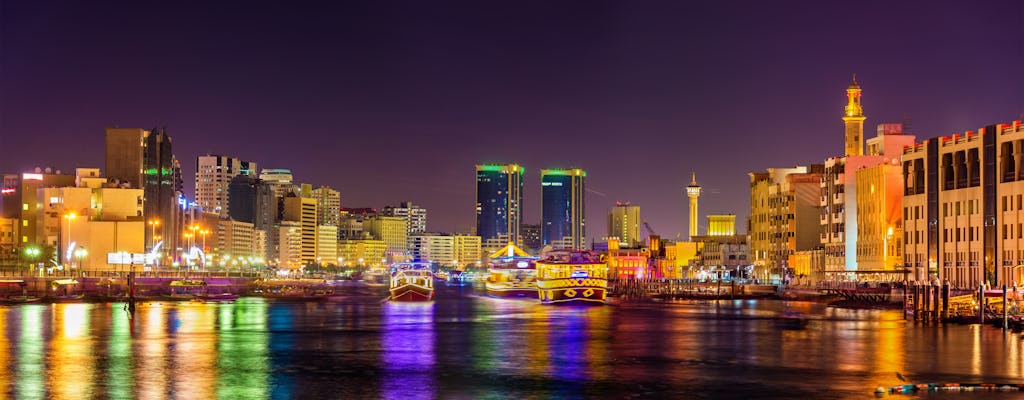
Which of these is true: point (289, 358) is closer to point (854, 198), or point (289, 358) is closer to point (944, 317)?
point (944, 317)

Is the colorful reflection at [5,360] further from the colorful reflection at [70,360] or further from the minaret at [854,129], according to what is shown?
the minaret at [854,129]

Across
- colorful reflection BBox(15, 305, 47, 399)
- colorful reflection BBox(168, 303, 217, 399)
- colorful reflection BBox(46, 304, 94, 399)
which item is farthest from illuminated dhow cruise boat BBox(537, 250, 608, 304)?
colorful reflection BBox(15, 305, 47, 399)

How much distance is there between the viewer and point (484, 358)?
197 ft

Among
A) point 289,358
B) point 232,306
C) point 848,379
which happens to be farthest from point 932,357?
point 232,306

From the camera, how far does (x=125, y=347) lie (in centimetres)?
6519

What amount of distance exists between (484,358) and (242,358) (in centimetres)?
1133

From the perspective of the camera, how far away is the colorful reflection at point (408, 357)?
46.9 m

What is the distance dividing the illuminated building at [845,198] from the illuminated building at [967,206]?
23197 millimetres

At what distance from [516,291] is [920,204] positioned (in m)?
68.8

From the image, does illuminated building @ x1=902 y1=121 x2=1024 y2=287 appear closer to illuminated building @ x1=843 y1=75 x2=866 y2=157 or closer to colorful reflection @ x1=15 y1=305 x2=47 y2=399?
illuminated building @ x1=843 y1=75 x2=866 y2=157

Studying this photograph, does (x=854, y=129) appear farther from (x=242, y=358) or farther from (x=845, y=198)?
(x=242, y=358)

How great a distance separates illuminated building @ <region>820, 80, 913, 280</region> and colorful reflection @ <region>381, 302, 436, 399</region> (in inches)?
3559

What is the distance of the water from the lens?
46.8m

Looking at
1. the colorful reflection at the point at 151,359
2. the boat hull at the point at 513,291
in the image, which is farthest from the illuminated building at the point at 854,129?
the colorful reflection at the point at 151,359
